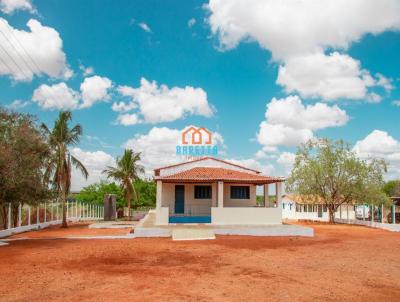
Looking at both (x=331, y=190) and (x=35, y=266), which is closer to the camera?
(x=35, y=266)

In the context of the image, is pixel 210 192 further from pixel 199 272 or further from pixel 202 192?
pixel 199 272

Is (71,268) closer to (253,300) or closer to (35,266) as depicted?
(35,266)

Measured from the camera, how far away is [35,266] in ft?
40.9

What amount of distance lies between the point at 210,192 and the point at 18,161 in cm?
1502

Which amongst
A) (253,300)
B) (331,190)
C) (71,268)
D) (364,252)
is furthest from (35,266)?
(331,190)

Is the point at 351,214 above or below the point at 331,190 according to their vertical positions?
below

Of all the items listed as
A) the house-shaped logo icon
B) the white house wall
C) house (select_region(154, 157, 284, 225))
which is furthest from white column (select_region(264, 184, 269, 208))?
the house-shaped logo icon

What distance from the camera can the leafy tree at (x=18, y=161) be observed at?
1614 centimetres

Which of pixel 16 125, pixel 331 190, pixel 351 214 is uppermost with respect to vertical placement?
pixel 16 125

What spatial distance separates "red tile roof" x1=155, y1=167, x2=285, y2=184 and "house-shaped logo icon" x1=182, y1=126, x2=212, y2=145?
528cm

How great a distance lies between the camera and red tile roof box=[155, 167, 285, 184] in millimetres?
24550

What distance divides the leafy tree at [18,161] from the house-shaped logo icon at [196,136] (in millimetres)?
14955

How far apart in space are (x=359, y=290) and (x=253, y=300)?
2.77m

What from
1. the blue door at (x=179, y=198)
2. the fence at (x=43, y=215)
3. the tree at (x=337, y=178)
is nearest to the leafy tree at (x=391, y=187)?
the tree at (x=337, y=178)
